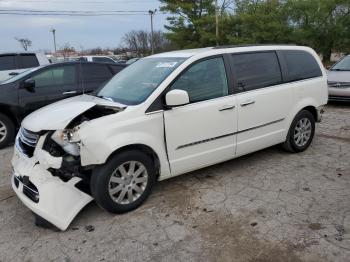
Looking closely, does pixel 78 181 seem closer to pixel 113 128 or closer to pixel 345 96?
pixel 113 128

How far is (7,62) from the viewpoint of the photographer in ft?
36.9


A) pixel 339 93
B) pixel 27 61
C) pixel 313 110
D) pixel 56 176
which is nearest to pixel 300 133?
pixel 313 110

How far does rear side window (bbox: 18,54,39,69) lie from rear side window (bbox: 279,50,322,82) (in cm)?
839

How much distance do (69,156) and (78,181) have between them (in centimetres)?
27

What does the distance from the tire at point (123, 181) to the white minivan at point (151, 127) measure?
0.4 inches

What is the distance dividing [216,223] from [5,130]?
473 centimetres

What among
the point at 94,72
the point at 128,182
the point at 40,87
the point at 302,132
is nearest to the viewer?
the point at 128,182

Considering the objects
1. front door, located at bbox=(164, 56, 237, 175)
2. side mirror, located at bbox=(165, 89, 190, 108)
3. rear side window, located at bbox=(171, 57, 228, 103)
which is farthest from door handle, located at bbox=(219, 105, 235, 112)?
side mirror, located at bbox=(165, 89, 190, 108)

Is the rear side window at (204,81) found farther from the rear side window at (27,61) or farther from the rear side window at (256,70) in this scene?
the rear side window at (27,61)

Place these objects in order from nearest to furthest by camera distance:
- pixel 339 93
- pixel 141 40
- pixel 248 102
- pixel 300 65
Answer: pixel 248 102 < pixel 300 65 < pixel 339 93 < pixel 141 40

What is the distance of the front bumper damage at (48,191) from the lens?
11.8 ft

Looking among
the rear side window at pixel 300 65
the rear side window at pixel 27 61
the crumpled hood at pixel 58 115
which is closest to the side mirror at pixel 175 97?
the crumpled hood at pixel 58 115

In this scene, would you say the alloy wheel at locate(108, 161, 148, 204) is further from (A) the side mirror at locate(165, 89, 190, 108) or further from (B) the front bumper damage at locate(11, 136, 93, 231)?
(A) the side mirror at locate(165, 89, 190, 108)

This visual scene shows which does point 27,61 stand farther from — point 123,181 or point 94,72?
point 123,181
